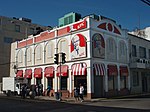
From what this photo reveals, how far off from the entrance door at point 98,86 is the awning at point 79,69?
1.80 metres

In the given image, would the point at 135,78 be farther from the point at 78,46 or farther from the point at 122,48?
the point at 78,46

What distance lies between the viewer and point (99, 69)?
30.0m

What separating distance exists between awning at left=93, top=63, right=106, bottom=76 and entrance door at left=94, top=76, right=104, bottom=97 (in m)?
0.79

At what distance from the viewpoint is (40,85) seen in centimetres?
3581

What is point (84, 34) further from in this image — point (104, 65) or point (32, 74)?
point (32, 74)

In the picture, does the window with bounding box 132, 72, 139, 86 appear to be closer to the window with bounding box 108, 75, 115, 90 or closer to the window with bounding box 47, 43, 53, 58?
the window with bounding box 108, 75, 115, 90

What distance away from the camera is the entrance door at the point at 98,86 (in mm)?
30000

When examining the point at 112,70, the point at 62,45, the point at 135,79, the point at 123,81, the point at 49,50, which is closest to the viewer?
the point at 112,70

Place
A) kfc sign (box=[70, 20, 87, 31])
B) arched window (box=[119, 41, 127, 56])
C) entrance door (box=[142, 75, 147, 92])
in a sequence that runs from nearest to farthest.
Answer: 1. kfc sign (box=[70, 20, 87, 31])
2. arched window (box=[119, 41, 127, 56])
3. entrance door (box=[142, 75, 147, 92])

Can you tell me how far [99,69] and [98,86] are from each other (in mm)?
2154

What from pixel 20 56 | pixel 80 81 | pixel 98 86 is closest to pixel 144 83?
pixel 98 86

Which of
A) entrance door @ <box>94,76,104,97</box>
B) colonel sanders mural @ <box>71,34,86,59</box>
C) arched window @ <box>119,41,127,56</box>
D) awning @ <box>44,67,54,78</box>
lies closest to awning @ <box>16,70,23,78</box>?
awning @ <box>44,67,54,78</box>

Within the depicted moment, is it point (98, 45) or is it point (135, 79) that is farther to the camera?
point (135, 79)

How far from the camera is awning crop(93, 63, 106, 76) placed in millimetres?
29516
